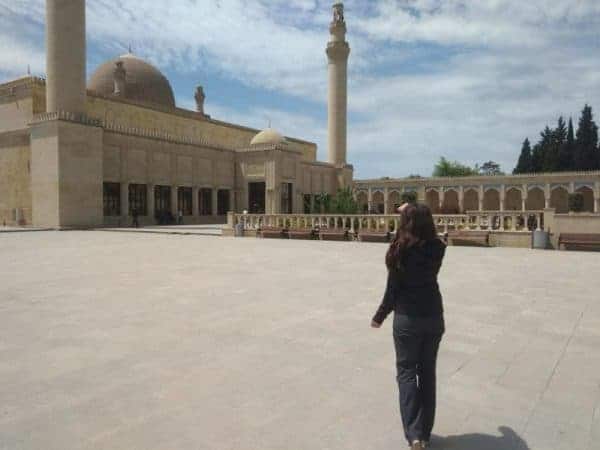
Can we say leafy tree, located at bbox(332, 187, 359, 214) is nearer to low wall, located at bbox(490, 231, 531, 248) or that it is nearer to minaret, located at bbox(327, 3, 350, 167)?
low wall, located at bbox(490, 231, 531, 248)

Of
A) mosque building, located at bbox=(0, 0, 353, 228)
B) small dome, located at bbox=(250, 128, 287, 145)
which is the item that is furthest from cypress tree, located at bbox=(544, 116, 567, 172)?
small dome, located at bbox=(250, 128, 287, 145)

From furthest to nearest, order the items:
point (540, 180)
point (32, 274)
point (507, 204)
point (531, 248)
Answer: point (507, 204) < point (540, 180) < point (531, 248) < point (32, 274)

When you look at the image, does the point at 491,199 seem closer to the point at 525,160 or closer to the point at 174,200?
the point at 525,160

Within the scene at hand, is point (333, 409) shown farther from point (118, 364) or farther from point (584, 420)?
point (118, 364)

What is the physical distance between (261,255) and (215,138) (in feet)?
122

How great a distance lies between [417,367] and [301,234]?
17203 millimetres

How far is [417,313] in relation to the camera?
282 centimetres

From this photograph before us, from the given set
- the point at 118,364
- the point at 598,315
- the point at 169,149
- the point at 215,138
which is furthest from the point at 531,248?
the point at 215,138

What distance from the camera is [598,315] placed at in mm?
6020

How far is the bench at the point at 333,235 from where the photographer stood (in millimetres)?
19125

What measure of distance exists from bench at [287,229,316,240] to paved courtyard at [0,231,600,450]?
11.3 metres

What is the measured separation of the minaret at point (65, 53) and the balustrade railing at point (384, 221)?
13.5 metres

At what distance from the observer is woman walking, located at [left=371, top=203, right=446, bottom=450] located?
2805 millimetres

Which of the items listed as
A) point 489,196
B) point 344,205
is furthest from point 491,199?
point 344,205
